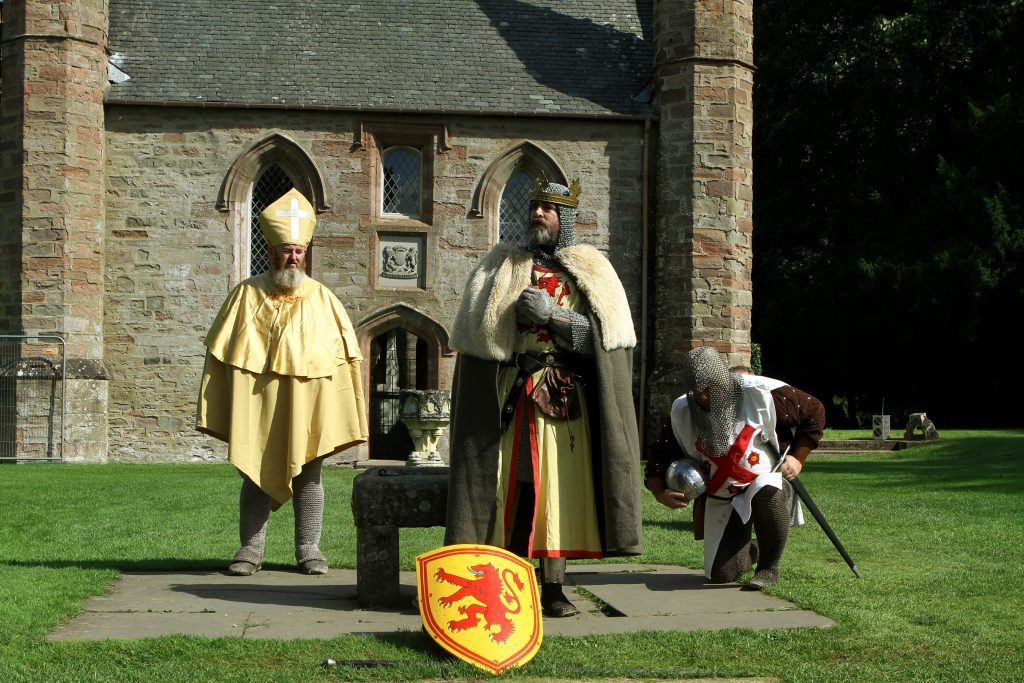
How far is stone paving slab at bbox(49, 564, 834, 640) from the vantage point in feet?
20.0

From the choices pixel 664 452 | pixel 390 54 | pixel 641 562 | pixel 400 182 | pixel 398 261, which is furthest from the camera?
pixel 390 54

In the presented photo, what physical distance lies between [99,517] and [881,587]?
671 cm

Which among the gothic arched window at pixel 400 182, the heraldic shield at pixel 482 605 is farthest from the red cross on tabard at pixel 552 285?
the gothic arched window at pixel 400 182

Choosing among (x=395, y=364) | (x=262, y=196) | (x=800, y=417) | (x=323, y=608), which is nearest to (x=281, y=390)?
(x=323, y=608)

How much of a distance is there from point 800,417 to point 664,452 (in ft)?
2.68

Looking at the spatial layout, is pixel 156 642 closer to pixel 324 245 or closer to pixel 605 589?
pixel 605 589

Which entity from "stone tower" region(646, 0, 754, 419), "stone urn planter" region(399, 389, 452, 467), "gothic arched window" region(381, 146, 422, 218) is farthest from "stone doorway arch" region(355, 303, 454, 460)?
"stone tower" region(646, 0, 754, 419)

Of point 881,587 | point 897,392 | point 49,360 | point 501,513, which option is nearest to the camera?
point 501,513

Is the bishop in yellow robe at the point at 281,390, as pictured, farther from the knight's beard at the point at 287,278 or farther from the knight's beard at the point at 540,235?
the knight's beard at the point at 540,235

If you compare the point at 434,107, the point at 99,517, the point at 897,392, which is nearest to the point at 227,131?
the point at 434,107

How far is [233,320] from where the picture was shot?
26.1 ft

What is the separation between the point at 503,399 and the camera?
6.62 m

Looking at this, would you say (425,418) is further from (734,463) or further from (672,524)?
(734,463)

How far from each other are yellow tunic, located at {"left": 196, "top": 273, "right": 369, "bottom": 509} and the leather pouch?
1796mm
